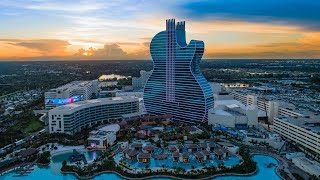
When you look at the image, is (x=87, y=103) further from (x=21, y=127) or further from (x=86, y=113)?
(x=21, y=127)

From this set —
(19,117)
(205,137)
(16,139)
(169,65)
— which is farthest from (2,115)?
(205,137)

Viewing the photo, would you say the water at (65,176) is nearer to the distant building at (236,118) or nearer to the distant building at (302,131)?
the distant building at (302,131)

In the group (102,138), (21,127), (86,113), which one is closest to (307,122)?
(102,138)

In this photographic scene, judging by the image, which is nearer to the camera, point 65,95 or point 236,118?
point 236,118

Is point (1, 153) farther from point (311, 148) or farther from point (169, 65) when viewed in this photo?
point (311, 148)

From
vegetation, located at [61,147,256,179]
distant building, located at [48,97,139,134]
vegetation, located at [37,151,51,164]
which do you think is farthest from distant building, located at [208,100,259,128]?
vegetation, located at [37,151,51,164]

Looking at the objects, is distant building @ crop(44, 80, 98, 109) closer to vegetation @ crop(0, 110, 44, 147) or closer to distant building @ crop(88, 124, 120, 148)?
vegetation @ crop(0, 110, 44, 147)
